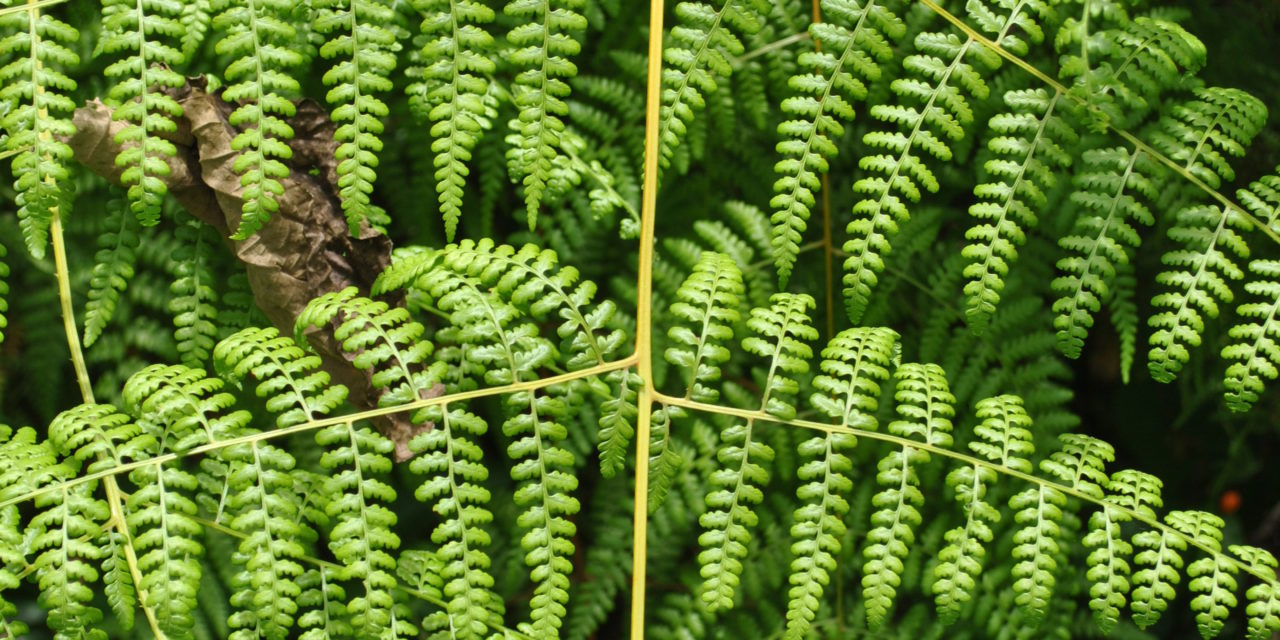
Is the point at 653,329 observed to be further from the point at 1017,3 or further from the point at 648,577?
the point at 1017,3

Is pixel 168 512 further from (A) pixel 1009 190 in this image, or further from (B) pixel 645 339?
(A) pixel 1009 190

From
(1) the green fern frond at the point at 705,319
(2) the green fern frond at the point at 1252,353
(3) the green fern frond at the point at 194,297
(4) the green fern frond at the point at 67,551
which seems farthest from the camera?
(3) the green fern frond at the point at 194,297

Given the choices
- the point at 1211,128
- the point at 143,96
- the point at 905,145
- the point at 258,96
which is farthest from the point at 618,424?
the point at 1211,128

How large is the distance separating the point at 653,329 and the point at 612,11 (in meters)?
0.72

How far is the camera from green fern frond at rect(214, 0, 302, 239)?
154 centimetres

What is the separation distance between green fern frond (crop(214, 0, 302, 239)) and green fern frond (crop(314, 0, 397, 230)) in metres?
0.07

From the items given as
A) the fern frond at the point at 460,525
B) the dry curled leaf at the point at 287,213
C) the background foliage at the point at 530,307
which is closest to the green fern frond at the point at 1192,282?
the background foliage at the point at 530,307

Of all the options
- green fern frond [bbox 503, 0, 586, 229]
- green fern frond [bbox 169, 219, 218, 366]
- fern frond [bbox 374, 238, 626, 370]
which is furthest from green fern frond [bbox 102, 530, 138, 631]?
green fern frond [bbox 503, 0, 586, 229]

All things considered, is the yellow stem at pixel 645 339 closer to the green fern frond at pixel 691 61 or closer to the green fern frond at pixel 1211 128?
the green fern frond at pixel 691 61

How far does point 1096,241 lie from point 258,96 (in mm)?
1435

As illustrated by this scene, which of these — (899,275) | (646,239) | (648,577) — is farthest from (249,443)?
(899,275)

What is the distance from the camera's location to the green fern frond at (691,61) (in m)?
1.70

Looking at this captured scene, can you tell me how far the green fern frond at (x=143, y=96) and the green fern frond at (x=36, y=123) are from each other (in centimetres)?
7

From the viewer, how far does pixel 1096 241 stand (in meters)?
1.64
